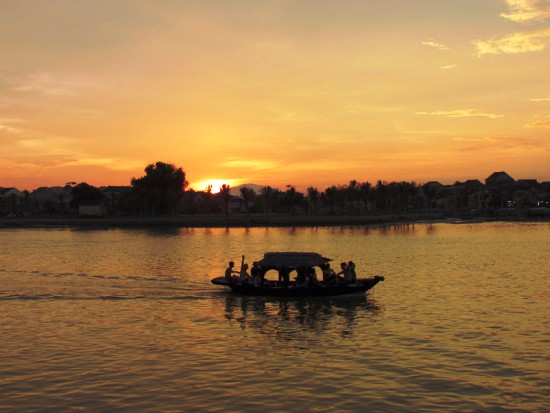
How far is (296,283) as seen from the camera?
3475cm

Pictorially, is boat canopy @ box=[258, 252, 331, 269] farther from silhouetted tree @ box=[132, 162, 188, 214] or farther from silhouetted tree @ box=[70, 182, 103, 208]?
A: silhouetted tree @ box=[70, 182, 103, 208]

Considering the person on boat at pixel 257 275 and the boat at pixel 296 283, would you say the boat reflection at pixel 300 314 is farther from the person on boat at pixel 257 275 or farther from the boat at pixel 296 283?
the person on boat at pixel 257 275

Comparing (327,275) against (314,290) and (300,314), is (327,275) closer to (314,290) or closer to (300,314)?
(314,290)

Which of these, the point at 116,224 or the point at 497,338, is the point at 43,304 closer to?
the point at 497,338

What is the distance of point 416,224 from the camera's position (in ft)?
533

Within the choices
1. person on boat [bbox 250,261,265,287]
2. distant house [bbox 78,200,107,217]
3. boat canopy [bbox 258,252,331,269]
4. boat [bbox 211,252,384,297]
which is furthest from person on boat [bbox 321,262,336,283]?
distant house [bbox 78,200,107,217]

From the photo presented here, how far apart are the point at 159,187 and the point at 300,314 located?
16197cm

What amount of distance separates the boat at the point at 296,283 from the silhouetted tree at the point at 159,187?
487ft

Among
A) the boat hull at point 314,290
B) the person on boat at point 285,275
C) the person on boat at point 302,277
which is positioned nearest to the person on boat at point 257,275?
the boat hull at point 314,290

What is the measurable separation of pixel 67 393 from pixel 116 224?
15572cm

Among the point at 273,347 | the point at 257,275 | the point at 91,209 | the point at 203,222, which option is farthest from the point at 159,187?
the point at 273,347

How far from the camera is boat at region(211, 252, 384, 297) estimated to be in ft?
111

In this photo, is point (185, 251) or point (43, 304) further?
point (185, 251)

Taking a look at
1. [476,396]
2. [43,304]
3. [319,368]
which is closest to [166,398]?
[319,368]
